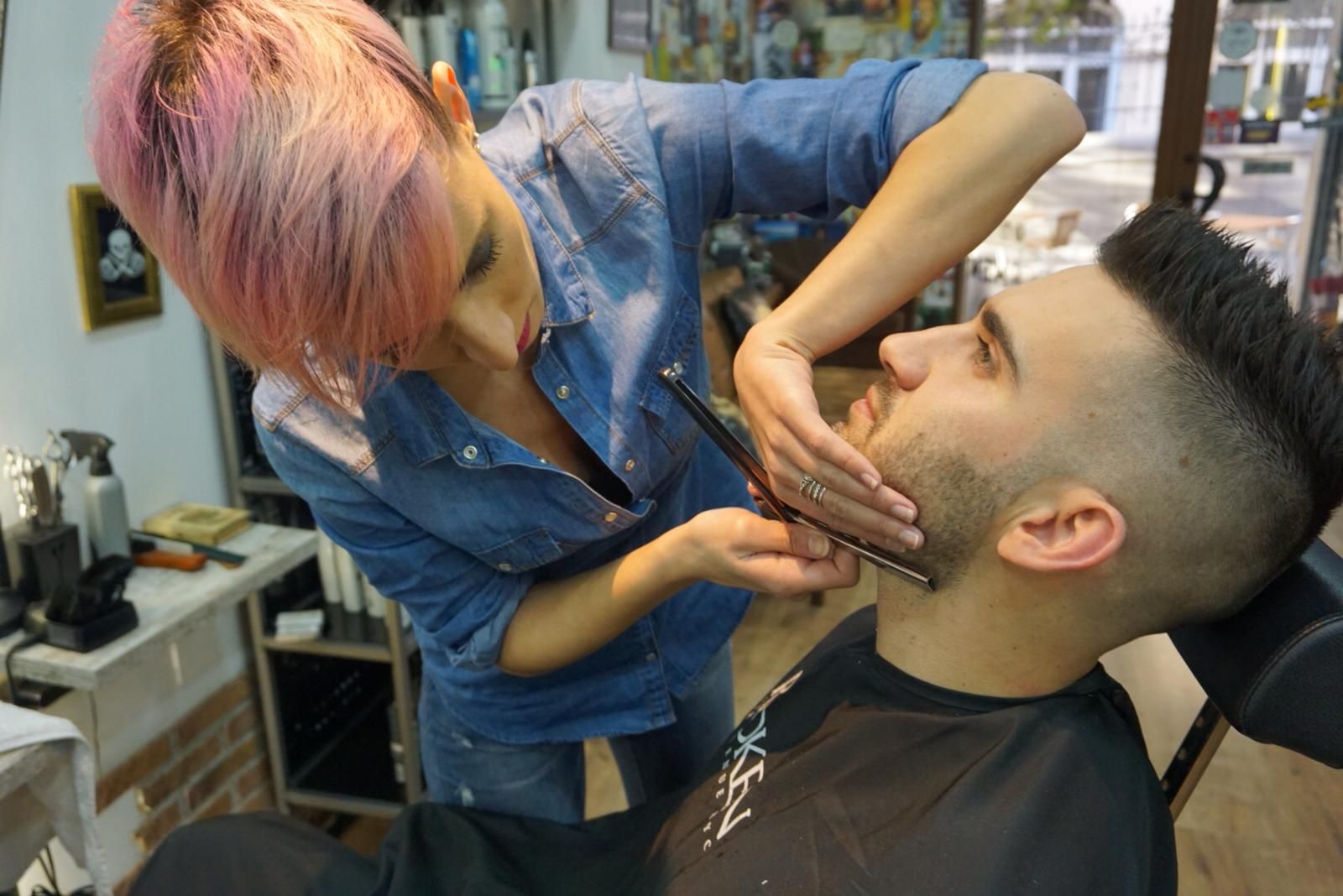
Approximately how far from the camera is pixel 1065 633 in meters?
1.00

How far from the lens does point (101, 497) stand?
1672 mm

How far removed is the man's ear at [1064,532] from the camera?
0.91 meters

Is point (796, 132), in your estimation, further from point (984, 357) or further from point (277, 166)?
point (277, 166)

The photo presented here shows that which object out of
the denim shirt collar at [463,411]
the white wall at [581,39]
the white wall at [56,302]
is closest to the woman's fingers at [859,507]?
the denim shirt collar at [463,411]

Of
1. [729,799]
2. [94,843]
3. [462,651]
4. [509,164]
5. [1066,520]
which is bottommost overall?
[94,843]

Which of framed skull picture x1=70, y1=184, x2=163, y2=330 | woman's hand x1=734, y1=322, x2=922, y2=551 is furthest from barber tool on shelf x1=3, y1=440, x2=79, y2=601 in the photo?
woman's hand x1=734, y1=322, x2=922, y2=551

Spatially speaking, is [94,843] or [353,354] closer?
[353,354]

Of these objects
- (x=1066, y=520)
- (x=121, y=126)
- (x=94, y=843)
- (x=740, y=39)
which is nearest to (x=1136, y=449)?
(x=1066, y=520)

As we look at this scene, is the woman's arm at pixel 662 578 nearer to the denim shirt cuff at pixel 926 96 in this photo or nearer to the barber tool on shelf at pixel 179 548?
the denim shirt cuff at pixel 926 96

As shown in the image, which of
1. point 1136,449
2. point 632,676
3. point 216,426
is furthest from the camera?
point 216,426

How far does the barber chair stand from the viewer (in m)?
0.80

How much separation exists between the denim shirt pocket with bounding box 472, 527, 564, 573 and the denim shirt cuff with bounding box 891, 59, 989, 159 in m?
0.58

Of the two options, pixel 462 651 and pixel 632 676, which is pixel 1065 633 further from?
pixel 462 651

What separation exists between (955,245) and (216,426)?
1647 mm
